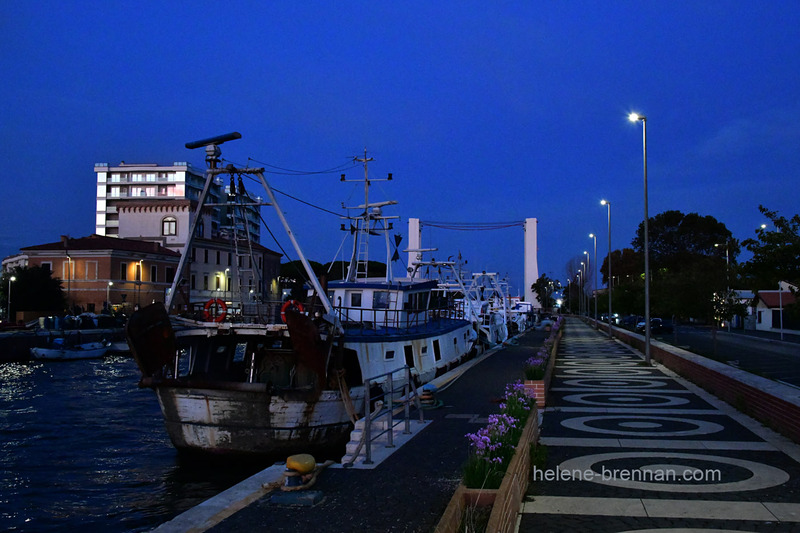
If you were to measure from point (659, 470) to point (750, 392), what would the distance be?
683cm

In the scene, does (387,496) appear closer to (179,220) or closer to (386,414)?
(386,414)

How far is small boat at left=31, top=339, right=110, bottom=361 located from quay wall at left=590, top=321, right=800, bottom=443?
41.1 m

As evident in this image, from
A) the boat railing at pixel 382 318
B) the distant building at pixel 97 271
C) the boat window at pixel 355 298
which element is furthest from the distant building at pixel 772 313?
the distant building at pixel 97 271

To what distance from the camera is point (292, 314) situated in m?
15.5

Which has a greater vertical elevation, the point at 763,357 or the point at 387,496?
the point at 387,496

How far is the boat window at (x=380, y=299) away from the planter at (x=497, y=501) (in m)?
17.0

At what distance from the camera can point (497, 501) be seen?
7.31 metres

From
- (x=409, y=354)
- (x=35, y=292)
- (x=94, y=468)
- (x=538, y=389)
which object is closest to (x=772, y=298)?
(x=409, y=354)

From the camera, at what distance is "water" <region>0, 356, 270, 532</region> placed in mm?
14414

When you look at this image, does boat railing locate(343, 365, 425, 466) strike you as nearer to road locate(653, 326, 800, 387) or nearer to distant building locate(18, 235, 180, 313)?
road locate(653, 326, 800, 387)

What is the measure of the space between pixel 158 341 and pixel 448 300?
90.9 ft

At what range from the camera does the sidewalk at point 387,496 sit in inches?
328

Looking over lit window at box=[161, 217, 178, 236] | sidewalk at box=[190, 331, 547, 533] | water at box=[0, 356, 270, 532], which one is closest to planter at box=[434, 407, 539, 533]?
sidewalk at box=[190, 331, 547, 533]

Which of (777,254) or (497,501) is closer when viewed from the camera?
(497,501)
